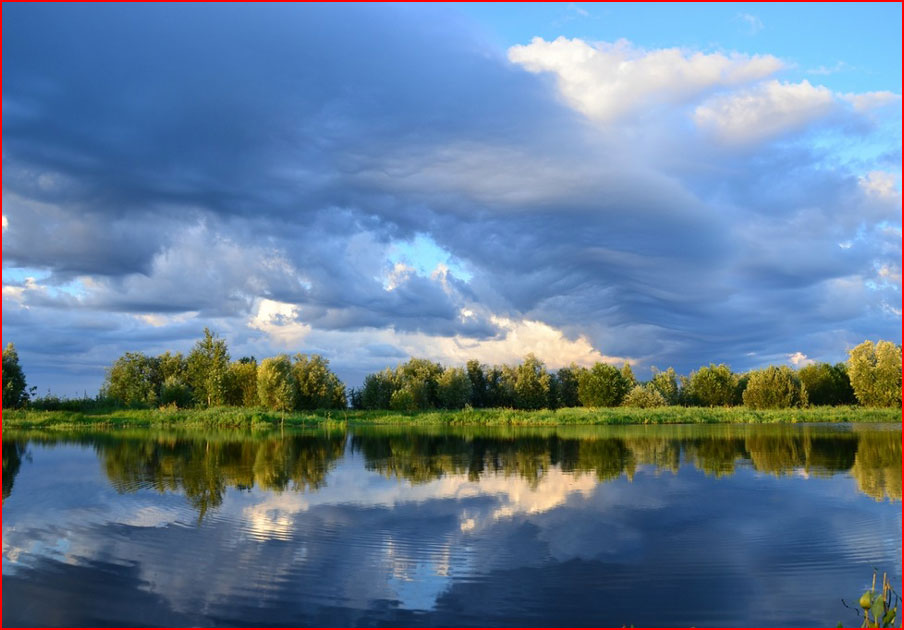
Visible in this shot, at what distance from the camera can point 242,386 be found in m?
78.8

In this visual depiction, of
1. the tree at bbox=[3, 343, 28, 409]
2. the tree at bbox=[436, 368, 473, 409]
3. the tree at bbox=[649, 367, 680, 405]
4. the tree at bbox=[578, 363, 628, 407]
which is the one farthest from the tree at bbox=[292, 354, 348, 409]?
the tree at bbox=[649, 367, 680, 405]

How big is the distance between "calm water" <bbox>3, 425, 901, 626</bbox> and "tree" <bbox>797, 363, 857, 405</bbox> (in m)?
72.4

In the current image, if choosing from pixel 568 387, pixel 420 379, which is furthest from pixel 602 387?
pixel 420 379

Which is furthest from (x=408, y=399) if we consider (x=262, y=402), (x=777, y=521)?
(x=777, y=521)

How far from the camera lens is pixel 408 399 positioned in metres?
81.9

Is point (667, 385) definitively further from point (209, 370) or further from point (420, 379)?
point (209, 370)

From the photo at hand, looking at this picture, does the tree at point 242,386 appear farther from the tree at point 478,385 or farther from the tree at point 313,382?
the tree at point 478,385

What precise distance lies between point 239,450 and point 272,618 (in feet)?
88.4

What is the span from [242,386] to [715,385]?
6463 centimetres

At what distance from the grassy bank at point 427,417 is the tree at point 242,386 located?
916 cm

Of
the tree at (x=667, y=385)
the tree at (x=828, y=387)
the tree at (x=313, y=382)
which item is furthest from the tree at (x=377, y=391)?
the tree at (x=828, y=387)

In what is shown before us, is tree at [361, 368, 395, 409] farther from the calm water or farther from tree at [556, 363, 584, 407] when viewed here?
the calm water

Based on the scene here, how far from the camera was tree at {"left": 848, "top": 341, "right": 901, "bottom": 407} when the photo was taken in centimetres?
7756

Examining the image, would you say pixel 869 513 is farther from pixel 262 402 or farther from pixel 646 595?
pixel 262 402
